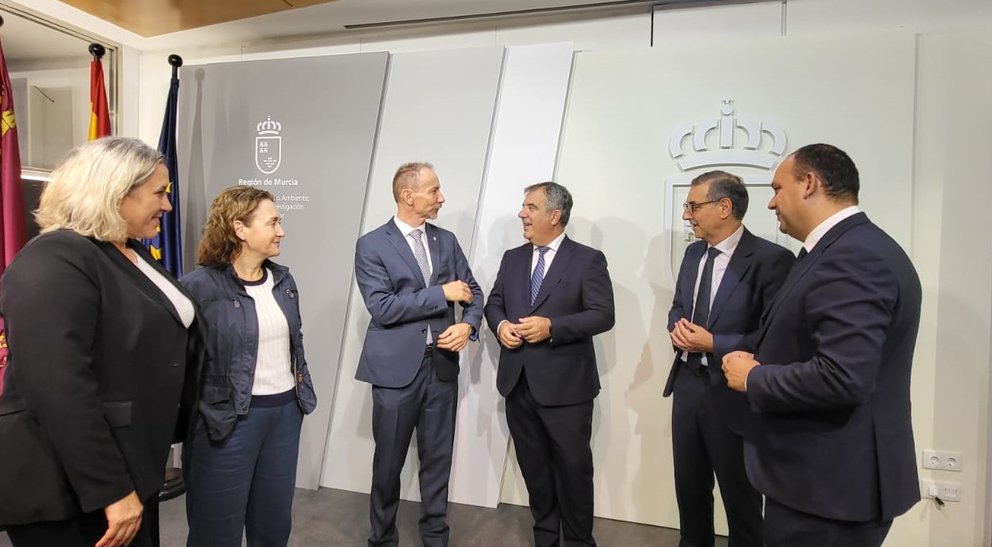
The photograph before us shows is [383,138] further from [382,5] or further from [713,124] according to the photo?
[713,124]

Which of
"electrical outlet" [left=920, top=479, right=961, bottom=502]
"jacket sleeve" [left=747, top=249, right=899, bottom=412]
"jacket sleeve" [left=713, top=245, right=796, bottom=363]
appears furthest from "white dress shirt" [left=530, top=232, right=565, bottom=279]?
"electrical outlet" [left=920, top=479, right=961, bottom=502]

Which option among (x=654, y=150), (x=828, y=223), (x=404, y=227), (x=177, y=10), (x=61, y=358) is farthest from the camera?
(x=177, y=10)

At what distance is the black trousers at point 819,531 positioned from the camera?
4.69 ft

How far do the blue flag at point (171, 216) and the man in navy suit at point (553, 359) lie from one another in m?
2.26

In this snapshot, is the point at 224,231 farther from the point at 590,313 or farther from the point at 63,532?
the point at 590,313

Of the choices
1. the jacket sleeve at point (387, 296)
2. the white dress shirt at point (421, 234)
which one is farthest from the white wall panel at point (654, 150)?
the jacket sleeve at point (387, 296)

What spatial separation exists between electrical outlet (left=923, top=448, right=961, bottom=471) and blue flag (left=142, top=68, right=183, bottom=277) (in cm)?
431

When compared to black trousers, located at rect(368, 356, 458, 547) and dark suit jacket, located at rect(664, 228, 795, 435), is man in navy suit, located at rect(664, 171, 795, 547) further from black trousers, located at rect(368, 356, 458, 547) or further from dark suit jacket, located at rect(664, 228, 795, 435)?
black trousers, located at rect(368, 356, 458, 547)

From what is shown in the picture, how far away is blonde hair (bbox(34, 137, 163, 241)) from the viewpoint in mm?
1369

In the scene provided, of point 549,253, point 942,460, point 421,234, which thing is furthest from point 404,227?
point 942,460

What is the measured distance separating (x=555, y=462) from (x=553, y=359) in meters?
0.49

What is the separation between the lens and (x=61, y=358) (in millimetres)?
1243

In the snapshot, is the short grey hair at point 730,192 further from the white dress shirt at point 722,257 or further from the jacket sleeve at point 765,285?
the jacket sleeve at point 765,285

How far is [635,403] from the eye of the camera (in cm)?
308
